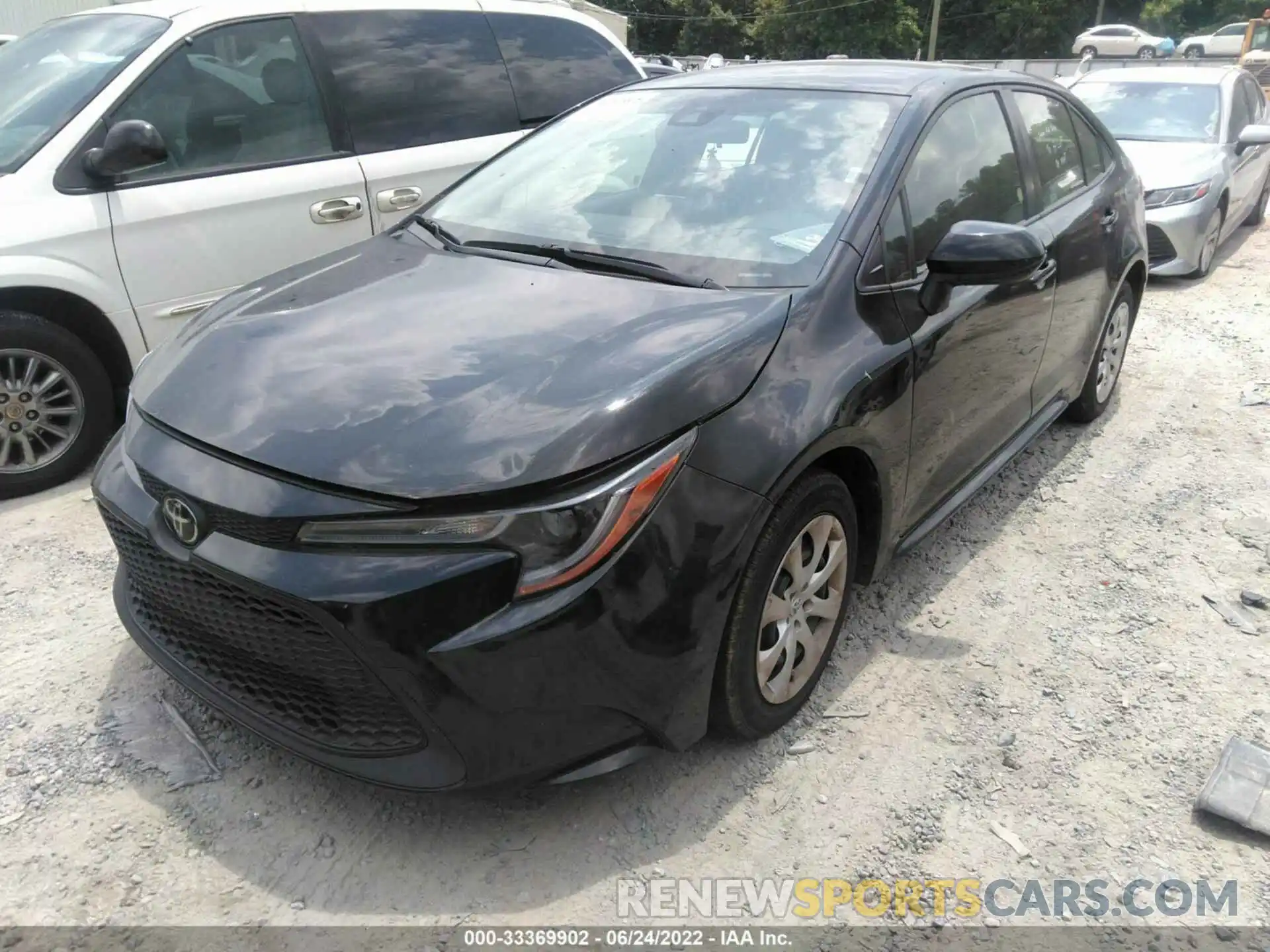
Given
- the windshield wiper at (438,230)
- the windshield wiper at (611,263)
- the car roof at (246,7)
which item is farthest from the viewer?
the car roof at (246,7)

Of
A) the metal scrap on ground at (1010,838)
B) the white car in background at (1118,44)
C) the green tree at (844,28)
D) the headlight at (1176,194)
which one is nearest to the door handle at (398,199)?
the metal scrap on ground at (1010,838)

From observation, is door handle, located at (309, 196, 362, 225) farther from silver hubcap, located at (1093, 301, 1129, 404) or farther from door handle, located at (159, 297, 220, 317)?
silver hubcap, located at (1093, 301, 1129, 404)

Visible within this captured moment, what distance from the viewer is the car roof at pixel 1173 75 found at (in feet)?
28.1

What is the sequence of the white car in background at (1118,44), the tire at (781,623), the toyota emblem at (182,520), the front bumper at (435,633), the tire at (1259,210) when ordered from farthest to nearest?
the white car in background at (1118,44) < the tire at (1259,210) < the tire at (781,623) < the toyota emblem at (182,520) < the front bumper at (435,633)

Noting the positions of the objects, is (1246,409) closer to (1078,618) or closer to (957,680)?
(1078,618)

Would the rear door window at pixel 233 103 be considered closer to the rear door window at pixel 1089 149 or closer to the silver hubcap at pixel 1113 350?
the rear door window at pixel 1089 149

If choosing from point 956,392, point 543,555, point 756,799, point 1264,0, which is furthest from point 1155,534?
point 1264,0

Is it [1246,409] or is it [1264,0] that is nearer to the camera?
[1246,409]

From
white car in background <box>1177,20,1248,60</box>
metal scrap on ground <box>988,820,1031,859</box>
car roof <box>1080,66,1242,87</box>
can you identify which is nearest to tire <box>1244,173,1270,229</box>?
car roof <box>1080,66,1242,87</box>

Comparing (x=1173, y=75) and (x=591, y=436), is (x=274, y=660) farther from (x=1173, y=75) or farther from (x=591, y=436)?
(x=1173, y=75)

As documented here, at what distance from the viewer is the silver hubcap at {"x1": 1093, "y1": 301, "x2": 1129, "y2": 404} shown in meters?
4.70

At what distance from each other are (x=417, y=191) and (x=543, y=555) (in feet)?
10.8

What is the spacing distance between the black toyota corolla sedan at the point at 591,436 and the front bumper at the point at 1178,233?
4863 mm

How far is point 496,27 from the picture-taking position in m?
5.16
